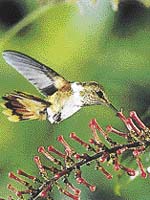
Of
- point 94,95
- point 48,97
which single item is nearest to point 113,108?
point 94,95

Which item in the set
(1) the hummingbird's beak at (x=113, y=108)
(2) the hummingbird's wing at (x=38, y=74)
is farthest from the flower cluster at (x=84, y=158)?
(2) the hummingbird's wing at (x=38, y=74)

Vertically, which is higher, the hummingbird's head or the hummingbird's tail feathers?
the hummingbird's tail feathers

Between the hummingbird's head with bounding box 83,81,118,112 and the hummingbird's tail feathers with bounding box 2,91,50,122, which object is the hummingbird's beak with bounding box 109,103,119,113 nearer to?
the hummingbird's head with bounding box 83,81,118,112

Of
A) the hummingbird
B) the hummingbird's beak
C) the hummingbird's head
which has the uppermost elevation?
the hummingbird

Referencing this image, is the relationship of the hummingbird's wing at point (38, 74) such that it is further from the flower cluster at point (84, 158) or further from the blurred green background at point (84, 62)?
the flower cluster at point (84, 158)

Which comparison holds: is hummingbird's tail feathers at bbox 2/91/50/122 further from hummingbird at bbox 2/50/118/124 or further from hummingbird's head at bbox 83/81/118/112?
hummingbird's head at bbox 83/81/118/112

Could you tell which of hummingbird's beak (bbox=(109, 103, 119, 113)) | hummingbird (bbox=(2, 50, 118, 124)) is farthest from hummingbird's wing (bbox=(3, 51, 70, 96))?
hummingbird's beak (bbox=(109, 103, 119, 113))
